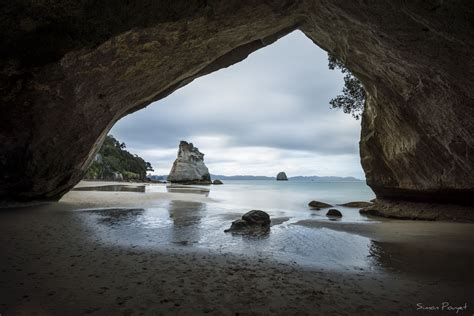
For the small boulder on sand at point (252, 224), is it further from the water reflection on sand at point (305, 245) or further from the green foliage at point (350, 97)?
the green foliage at point (350, 97)

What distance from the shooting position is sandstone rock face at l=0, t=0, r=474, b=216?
18.7 feet

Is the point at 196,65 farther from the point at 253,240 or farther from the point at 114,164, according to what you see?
the point at 114,164

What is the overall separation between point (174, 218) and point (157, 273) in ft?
22.0

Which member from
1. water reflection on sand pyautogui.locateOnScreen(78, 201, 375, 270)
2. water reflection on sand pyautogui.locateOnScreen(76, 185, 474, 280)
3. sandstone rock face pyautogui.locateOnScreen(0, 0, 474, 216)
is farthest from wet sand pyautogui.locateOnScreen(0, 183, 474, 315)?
sandstone rock face pyautogui.locateOnScreen(0, 0, 474, 216)

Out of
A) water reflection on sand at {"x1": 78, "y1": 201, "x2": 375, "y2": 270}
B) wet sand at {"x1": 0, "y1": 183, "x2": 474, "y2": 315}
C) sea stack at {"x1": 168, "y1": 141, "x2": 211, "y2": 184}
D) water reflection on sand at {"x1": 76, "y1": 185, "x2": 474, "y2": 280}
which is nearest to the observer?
wet sand at {"x1": 0, "y1": 183, "x2": 474, "y2": 315}

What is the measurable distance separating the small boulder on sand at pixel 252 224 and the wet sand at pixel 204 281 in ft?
9.41

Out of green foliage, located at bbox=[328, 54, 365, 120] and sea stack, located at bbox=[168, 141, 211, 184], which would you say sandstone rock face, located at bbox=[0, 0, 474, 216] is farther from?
sea stack, located at bbox=[168, 141, 211, 184]

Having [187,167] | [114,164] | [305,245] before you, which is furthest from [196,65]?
[114,164]

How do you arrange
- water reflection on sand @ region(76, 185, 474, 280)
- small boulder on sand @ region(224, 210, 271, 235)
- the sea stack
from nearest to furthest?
1. water reflection on sand @ region(76, 185, 474, 280)
2. small boulder on sand @ region(224, 210, 271, 235)
3. the sea stack

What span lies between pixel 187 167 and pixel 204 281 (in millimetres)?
68676

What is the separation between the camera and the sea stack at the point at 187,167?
7125 cm

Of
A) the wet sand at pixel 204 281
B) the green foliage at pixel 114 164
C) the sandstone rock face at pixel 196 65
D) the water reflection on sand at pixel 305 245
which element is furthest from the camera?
the green foliage at pixel 114 164

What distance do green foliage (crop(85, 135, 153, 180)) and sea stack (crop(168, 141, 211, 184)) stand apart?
14259 millimetres

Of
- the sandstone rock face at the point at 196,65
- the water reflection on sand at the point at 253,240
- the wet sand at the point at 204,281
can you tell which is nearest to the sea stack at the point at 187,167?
the sandstone rock face at the point at 196,65
